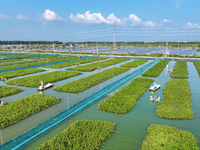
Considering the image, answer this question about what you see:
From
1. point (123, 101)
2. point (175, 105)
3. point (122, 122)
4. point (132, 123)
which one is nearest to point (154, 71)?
point (175, 105)

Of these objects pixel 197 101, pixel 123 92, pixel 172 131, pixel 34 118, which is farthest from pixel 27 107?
pixel 197 101

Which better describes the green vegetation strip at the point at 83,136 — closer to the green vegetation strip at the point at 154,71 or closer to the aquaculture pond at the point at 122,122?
the aquaculture pond at the point at 122,122

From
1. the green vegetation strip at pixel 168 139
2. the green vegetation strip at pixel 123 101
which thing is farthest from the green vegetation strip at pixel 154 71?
the green vegetation strip at pixel 168 139

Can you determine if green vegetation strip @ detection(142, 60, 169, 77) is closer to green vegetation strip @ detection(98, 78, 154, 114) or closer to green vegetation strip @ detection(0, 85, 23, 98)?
green vegetation strip @ detection(98, 78, 154, 114)

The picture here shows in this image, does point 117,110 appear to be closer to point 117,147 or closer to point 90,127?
point 90,127

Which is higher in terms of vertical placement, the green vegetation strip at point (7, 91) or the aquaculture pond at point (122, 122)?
the green vegetation strip at point (7, 91)

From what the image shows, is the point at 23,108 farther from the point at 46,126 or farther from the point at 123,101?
the point at 123,101
